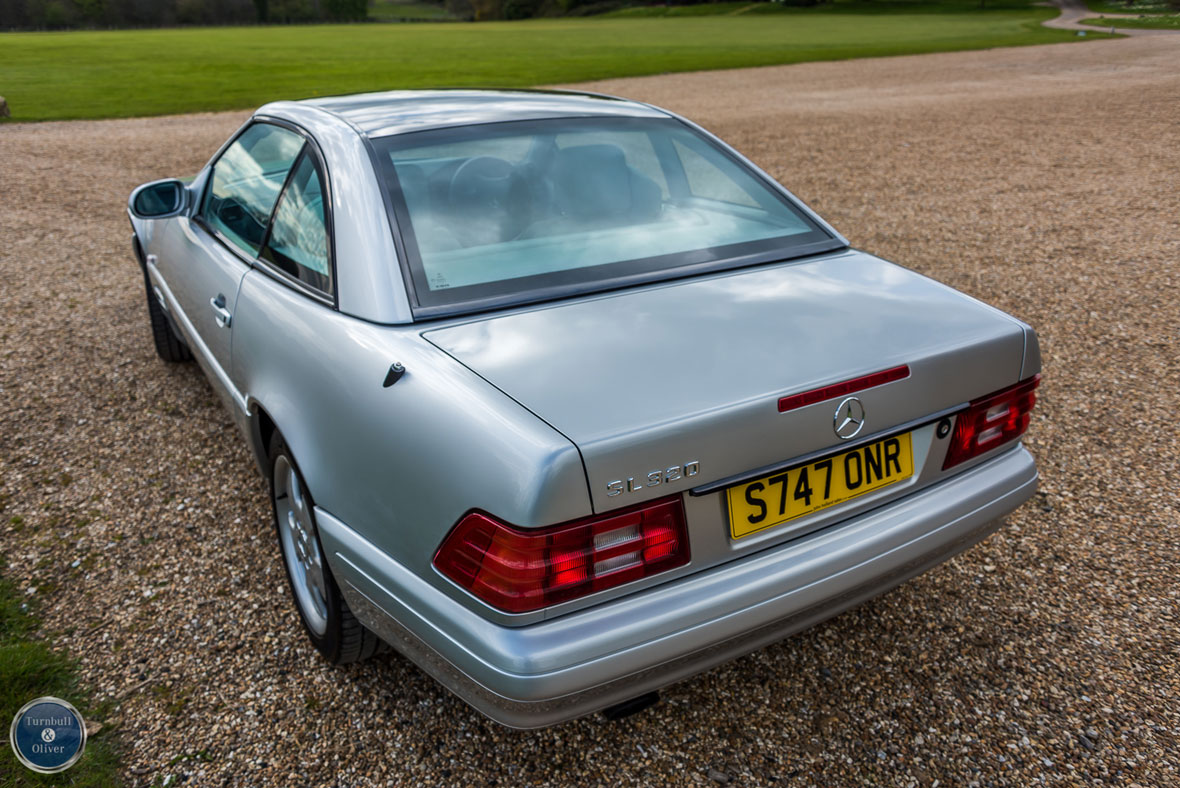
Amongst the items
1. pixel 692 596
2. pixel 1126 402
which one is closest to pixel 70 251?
pixel 692 596

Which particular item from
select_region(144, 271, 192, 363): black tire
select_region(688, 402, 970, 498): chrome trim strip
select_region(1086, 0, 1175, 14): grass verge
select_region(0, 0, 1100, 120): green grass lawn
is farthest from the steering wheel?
select_region(1086, 0, 1175, 14): grass verge

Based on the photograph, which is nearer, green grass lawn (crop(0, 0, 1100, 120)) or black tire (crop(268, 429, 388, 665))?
black tire (crop(268, 429, 388, 665))

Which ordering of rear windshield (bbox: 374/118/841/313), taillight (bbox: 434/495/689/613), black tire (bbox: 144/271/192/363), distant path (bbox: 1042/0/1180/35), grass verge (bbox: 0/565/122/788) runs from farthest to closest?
distant path (bbox: 1042/0/1180/35), black tire (bbox: 144/271/192/363), rear windshield (bbox: 374/118/841/313), grass verge (bbox: 0/565/122/788), taillight (bbox: 434/495/689/613)

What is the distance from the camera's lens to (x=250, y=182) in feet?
9.70

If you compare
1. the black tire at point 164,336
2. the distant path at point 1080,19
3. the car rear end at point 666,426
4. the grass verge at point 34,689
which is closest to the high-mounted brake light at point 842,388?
the car rear end at point 666,426

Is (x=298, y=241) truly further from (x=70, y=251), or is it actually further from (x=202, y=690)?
(x=70, y=251)

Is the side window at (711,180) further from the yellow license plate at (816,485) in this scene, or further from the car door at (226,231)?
the car door at (226,231)

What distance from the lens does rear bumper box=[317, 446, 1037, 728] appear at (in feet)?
5.05

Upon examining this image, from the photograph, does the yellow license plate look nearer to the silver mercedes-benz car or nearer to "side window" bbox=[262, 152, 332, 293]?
the silver mercedes-benz car

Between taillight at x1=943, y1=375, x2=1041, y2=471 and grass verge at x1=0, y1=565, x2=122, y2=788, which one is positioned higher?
taillight at x1=943, y1=375, x2=1041, y2=471

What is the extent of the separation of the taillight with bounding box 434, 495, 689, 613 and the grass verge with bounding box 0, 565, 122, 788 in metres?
1.15

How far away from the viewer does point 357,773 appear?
2.00 m

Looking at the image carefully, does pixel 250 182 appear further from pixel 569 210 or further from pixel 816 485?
pixel 816 485

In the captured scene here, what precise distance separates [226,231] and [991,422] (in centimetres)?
260
